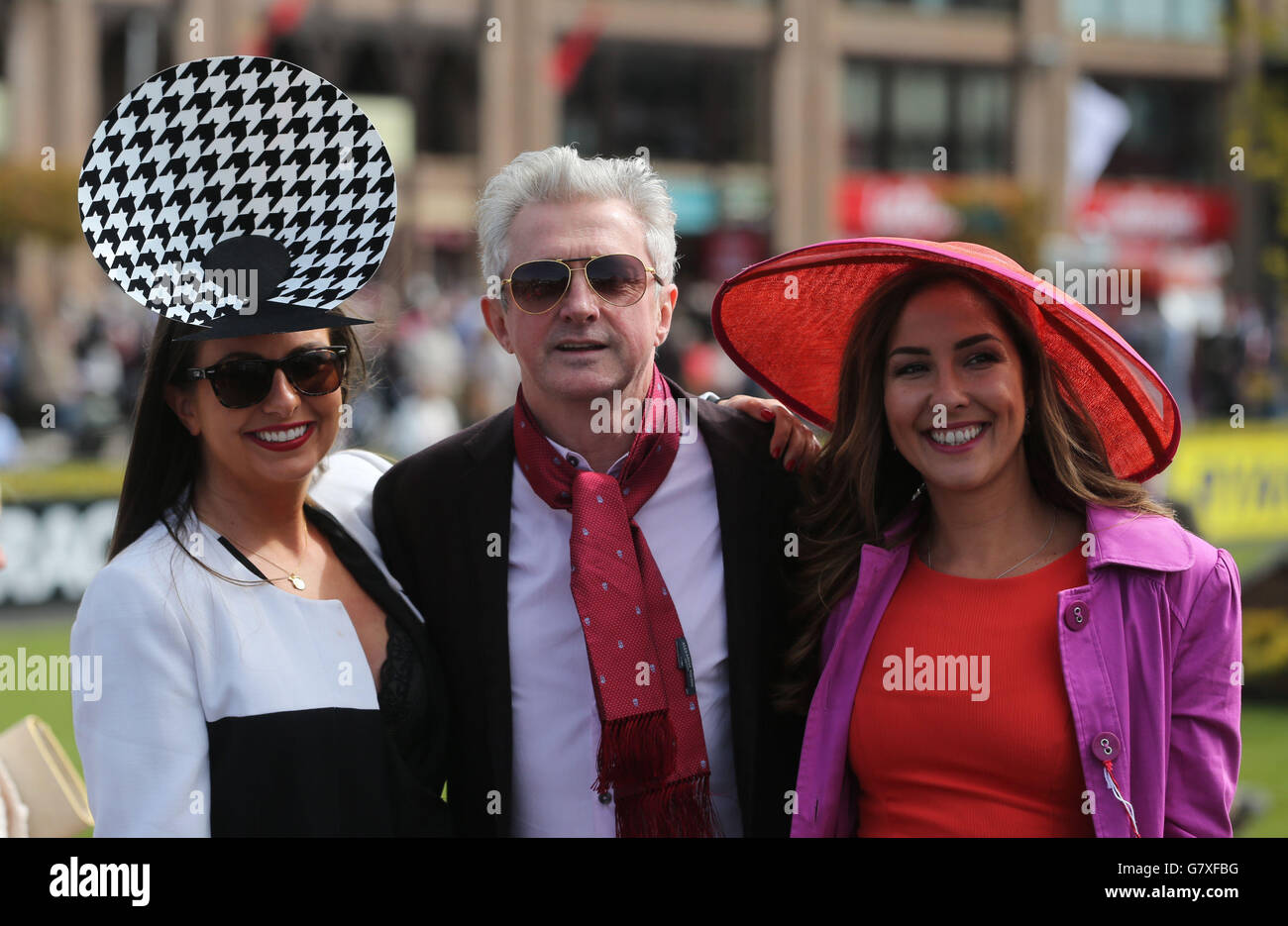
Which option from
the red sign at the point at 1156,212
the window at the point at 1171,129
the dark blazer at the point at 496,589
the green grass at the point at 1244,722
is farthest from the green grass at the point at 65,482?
the window at the point at 1171,129

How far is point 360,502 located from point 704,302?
2006 cm

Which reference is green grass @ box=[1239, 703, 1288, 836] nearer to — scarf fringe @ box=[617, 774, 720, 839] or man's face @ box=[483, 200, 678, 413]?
scarf fringe @ box=[617, 774, 720, 839]

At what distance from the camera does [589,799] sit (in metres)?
3.02

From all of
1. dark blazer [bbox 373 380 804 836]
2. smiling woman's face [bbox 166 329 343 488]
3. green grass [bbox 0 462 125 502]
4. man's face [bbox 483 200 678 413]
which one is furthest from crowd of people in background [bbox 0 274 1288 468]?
man's face [bbox 483 200 678 413]

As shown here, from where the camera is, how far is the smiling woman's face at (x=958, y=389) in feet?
9.10

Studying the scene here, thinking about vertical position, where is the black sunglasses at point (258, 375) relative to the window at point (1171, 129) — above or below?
below

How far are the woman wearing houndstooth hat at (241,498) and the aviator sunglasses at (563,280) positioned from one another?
34 centimetres

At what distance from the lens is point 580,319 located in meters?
3.04

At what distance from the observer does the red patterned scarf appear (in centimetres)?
292

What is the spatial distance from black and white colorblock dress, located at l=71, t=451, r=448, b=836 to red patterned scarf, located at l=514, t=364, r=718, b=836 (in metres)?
0.43

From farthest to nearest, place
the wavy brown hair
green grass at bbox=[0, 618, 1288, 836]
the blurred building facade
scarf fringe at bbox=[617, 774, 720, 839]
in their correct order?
1. the blurred building facade
2. green grass at bbox=[0, 618, 1288, 836]
3. scarf fringe at bbox=[617, 774, 720, 839]
4. the wavy brown hair

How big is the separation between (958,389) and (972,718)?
2.27 feet

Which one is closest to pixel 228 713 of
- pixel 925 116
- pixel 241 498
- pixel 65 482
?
pixel 241 498

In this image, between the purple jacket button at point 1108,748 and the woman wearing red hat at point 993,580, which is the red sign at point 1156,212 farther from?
the purple jacket button at point 1108,748
